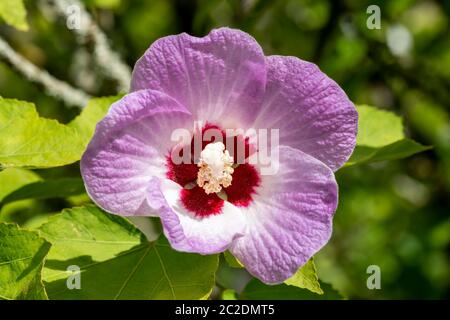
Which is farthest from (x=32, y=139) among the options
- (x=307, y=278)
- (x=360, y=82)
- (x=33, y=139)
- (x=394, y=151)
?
(x=360, y=82)

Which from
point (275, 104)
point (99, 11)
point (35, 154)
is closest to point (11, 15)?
point (35, 154)

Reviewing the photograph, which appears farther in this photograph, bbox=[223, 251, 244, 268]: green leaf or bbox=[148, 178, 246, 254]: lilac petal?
bbox=[223, 251, 244, 268]: green leaf

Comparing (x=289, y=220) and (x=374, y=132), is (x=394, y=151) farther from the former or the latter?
(x=289, y=220)

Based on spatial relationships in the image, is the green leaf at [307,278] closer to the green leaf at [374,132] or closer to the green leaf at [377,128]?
the green leaf at [374,132]

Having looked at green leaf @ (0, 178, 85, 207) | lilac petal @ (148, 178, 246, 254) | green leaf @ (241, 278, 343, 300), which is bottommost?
green leaf @ (241, 278, 343, 300)

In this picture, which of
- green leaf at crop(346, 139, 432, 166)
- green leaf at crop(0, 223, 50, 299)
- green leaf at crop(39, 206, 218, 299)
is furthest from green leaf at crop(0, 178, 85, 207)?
green leaf at crop(346, 139, 432, 166)

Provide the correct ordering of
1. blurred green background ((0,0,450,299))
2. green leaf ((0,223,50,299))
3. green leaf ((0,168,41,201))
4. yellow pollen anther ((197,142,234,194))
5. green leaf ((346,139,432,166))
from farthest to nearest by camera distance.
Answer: blurred green background ((0,0,450,299)), green leaf ((0,168,41,201)), green leaf ((346,139,432,166)), yellow pollen anther ((197,142,234,194)), green leaf ((0,223,50,299))

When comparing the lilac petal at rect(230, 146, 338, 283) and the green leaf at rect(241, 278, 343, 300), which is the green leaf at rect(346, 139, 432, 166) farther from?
the green leaf at rect(241, 278, 343, 300)
